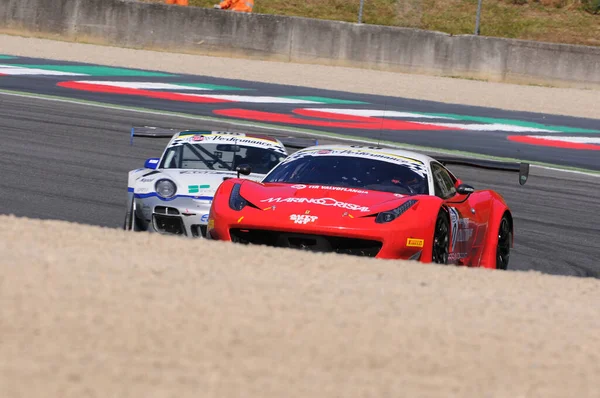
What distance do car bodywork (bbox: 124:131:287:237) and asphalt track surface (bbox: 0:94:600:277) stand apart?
951 mm

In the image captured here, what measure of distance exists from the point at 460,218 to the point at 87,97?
42.1ft

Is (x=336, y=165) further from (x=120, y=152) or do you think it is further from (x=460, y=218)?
(x=120, y=152)

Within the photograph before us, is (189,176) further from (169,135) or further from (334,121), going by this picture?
(334,121)

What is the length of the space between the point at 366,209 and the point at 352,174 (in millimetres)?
962

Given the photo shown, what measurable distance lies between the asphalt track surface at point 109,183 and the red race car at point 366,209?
A: 1.26 meters

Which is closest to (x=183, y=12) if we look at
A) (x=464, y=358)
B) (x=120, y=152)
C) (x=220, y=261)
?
(x=120, y=152)

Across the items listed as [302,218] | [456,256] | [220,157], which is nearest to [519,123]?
[220,157]

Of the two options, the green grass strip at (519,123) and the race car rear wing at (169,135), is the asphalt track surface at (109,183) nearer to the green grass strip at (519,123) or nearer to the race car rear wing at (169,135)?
the race car rear wing at (169,135)

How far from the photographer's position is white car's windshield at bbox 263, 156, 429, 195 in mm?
9469

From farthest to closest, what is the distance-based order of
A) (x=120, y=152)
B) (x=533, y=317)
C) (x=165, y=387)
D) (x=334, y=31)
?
(x=334, y=31) → (x=120, y=152) → (x=533, y=317) → (x=165, y=387)

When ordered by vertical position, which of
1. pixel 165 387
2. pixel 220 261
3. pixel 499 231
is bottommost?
pixel 499 231

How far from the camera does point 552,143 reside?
1959 centimetres

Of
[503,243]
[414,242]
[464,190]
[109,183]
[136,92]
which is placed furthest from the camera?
[136,92]

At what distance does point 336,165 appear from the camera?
972 centimetres
